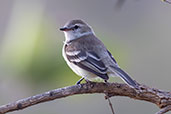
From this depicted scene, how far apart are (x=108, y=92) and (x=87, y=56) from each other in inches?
28.6

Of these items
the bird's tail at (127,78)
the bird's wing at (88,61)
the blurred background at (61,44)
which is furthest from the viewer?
the blurred background at (61,44)

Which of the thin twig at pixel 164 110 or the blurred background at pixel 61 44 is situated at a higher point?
the blurred background at pixel 61 44

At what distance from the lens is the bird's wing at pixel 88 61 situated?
4320mm

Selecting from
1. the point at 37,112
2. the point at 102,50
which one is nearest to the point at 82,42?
the point at 102,50

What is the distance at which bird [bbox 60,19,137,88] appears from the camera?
434cm

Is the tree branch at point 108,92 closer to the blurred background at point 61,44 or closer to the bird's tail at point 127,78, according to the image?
the bird's tail at point 127,78

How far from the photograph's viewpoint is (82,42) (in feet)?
16.4

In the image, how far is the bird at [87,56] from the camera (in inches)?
171

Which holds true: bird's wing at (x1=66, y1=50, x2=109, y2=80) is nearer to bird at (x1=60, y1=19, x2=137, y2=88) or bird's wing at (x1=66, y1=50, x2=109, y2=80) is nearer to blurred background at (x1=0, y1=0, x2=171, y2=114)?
bird at (x1=60, y1=19, x2=137, y2=88)

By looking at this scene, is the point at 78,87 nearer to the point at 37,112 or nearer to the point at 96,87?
the point at 96,87

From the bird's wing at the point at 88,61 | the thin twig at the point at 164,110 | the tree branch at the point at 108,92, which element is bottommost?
the thin twig at the point at 164,110

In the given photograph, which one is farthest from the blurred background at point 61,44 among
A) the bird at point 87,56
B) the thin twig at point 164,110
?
the thin twig at point 164,110

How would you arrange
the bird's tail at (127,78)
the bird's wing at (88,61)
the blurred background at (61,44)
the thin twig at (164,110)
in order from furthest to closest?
the blurred background at (61,44) → the bird's wing at (88,61) → the bird's tail at (127,78) → the thin twig at (164,110)

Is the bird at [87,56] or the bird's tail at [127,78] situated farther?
the bird at [87,56]
